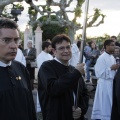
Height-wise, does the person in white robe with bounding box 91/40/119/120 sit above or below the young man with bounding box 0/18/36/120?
below

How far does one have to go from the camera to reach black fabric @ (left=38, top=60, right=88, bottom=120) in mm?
3891

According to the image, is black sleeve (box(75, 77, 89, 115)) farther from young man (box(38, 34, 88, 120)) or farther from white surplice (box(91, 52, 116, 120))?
white surplice (box(91, 52, 116, 120))

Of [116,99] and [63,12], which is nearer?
[116,99]

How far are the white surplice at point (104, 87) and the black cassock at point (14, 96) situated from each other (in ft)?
15.1

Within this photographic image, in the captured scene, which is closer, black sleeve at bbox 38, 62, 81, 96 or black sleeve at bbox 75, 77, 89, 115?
black sleeve at bbox 38, 62, 81, 96

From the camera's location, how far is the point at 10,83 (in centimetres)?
294

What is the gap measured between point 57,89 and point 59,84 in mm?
62

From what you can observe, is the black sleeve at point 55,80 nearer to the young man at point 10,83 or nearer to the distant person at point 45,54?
the young man at point 10,83

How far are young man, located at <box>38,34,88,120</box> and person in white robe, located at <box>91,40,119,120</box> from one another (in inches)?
135

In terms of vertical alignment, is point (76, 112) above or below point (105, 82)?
above

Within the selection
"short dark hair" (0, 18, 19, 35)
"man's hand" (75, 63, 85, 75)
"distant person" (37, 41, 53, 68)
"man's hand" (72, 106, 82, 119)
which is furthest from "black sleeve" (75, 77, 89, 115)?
"distant person" (37, 41, 53, 68)

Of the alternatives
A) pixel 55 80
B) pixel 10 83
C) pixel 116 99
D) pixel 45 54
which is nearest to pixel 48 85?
pixel 55 80

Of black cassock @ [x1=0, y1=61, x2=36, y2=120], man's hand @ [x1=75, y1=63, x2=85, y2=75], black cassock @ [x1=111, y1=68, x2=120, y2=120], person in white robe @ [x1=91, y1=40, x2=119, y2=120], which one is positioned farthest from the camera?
person in white robe @ [x1=91, y1=40, x2=119, y2=120]

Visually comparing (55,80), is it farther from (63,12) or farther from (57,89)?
(63,12)
